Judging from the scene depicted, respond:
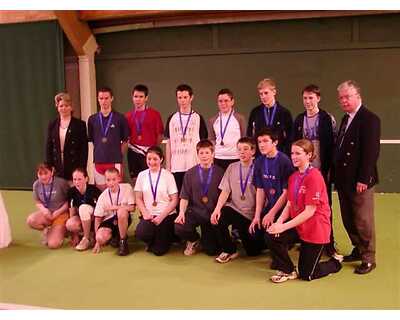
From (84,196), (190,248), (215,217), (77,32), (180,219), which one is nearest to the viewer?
(215,217)

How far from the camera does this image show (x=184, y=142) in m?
4.00

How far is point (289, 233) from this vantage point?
3.27 m

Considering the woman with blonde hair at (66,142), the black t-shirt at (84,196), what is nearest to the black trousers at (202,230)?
the black t-shirt at (84,196)

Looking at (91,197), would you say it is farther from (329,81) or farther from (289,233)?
(329,81)

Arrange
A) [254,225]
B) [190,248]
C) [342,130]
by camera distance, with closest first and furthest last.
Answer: [342,130] → [254,225] → [190,248]

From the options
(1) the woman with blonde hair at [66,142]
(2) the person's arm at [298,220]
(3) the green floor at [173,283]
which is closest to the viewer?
(3) the green floor at [173,283]

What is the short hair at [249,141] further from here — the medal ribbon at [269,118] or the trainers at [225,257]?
the trainers at [225,257]

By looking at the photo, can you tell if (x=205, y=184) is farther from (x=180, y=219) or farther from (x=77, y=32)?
(x=77, y=32)

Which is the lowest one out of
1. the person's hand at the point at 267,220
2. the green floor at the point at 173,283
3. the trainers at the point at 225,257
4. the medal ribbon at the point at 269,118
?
the green floor at the point at 173,283

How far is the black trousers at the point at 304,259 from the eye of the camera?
311 centimetres

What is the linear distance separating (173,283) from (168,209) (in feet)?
2.38

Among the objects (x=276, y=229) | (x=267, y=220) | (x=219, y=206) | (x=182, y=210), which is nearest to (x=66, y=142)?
(x=182, y=210)

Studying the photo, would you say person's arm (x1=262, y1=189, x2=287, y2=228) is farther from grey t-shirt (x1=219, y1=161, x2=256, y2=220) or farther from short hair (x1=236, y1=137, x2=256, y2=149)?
short hair (x1=236, y1=137, x2=256, y2=149)

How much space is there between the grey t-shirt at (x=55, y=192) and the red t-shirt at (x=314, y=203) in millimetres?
1988
